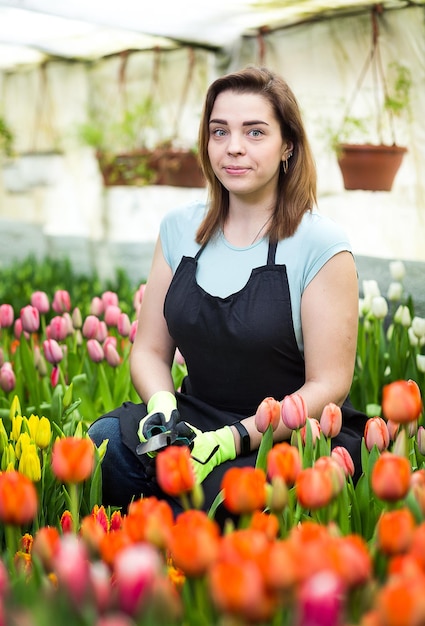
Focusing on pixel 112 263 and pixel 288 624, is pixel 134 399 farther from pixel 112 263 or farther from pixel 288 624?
pixel 112 263

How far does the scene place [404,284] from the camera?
323cm

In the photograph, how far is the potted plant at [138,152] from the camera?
13.7 feet

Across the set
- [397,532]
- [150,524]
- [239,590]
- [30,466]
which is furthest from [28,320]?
[239,590]

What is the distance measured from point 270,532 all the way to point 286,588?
8.6 inches

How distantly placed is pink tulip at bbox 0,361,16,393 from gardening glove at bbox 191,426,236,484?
0.69 metres

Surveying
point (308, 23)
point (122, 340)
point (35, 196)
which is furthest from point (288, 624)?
A: point (35, 196)

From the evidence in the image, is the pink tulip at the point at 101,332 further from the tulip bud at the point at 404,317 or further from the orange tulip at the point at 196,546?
the orange tulip at the point at 196,546

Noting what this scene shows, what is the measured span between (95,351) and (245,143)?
778 mm

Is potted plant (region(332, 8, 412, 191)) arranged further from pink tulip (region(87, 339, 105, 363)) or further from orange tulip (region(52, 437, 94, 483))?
orange tulip (region(52, 437, 94, 483))

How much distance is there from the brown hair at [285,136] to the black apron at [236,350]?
0.09 meters

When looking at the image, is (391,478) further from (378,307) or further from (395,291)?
(395,291)

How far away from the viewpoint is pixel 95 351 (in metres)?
2.42

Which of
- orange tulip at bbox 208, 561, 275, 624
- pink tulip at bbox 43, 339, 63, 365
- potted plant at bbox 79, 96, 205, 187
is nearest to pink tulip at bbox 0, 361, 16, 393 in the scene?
pink tulip at bbox 43, 339, 63, 365

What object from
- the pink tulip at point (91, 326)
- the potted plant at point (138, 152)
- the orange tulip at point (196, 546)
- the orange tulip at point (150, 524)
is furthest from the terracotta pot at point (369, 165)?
the orange tulip at point (196, 546)
